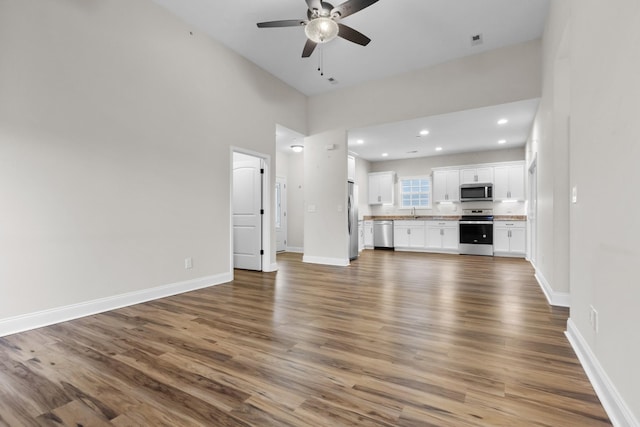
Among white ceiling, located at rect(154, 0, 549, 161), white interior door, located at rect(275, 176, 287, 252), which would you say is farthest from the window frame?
white interior door, located at rect(275, 176, 287, 252)

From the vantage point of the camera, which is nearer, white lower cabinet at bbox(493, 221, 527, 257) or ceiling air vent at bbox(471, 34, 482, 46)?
ceiling air vent at bbox(471, 34, 482, 46)

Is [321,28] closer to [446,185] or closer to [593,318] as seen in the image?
[593,318]

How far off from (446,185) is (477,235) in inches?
63.0

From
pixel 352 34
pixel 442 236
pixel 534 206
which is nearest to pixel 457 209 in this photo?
pixel 442 236

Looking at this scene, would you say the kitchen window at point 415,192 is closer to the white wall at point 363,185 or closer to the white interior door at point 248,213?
the white wall at point 363,185

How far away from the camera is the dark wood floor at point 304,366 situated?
1.47 meters

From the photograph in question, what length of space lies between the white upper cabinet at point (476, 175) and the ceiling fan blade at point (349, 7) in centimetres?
616

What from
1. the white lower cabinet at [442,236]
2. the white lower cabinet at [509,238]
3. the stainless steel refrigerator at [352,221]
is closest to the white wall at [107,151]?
the stainless steel refrigerator at [352,221]

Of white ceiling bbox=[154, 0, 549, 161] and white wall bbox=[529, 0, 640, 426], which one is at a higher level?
white ceiling bbox=[154, 0, 549, 161]

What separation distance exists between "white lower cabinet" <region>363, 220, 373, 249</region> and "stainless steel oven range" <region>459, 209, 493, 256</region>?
7.92 ft

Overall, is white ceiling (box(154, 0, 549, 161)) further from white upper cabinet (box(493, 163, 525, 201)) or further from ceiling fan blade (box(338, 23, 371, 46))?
white upper cabinet (box(493, 163, 525, 201))

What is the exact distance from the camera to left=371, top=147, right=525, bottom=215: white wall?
25.0 feet

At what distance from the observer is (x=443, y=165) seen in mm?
8430

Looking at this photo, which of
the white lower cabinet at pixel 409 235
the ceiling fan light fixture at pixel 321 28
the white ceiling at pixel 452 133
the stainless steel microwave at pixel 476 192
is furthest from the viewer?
the white lower cabinet at pixel 409 235
